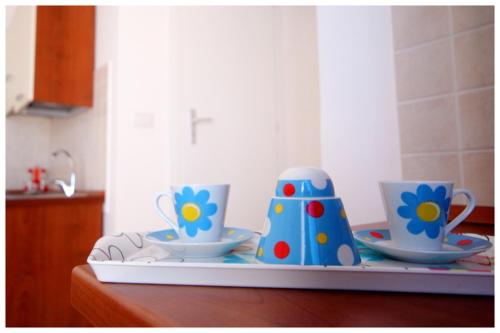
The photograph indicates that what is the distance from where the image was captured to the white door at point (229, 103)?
1678 mm

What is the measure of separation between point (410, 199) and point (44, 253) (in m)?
1.55

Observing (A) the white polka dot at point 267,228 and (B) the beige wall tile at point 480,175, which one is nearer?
(A) the white polka dot at point 267,228

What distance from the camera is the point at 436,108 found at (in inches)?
35.2

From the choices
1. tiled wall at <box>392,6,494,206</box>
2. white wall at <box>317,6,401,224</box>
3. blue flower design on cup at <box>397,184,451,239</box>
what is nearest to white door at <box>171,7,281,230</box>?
white wall at <box>317,6,401,224</box>

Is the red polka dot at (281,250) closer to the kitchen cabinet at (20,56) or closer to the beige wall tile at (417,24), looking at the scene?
the beige wall tile at (417,24)

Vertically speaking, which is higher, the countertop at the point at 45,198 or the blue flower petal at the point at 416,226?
the blue flower petal at the point at 416,226

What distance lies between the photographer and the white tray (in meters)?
0.29

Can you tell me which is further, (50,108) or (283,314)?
(50,108)

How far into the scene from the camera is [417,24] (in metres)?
0.94

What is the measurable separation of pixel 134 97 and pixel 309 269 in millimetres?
1538

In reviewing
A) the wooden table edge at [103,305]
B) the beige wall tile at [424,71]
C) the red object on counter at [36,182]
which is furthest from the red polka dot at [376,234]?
the red object on counter at [36,182]

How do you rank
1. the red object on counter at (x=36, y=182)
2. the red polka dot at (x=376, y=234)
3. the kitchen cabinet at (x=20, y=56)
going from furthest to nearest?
the red object on counter at (x=36, y=182)
the kitchen cabinet at (x=20, y=56)
the red polka dot at (x=376, y=234)

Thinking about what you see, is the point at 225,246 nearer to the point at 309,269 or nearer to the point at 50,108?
the point at 309,269

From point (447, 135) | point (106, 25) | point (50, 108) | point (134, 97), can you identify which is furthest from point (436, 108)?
point (50, 108)
